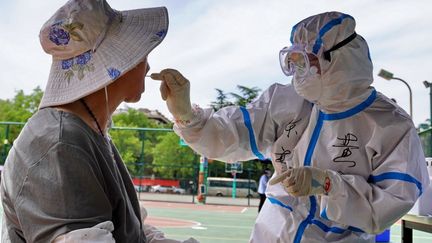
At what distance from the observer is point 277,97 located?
5.93 feet

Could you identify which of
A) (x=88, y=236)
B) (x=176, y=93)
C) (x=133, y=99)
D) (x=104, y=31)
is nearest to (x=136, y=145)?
(x=176, y=93)

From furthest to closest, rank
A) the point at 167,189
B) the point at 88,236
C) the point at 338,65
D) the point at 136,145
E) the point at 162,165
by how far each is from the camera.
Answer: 1. the point at 167,189
2. the point at 162,165
3. the point at 136,145
4. the point at 338,65
5. the point at 88,236

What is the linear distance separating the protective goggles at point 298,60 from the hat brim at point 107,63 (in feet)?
2.28

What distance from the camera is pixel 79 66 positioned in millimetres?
984

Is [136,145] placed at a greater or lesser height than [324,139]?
greater

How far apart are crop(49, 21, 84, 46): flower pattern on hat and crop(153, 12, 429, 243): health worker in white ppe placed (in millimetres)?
673

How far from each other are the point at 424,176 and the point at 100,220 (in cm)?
116

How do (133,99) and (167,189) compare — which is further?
(167,189)

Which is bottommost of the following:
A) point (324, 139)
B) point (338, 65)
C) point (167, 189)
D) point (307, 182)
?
point (167, 189)

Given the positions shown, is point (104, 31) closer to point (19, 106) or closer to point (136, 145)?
point (136, 145)

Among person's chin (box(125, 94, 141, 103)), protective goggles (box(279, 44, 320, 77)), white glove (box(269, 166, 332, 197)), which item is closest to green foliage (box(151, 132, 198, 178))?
protective goggles (box(279, 44, 320, 77))

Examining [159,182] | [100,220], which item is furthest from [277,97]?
[159,182]

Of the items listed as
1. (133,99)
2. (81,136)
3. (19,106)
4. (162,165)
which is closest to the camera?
(81,136)

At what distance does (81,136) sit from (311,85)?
95cm
